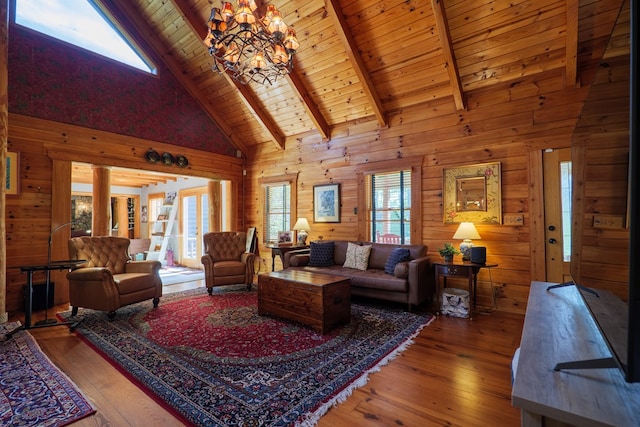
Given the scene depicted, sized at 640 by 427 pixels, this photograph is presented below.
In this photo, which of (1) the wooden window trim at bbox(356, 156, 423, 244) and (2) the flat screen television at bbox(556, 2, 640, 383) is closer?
(2) the flat screen television at bbox(556, 2, 640, 383)

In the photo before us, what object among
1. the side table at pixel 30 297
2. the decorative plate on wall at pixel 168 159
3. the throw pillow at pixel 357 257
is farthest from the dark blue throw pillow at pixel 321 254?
the decorative plate on wall at pixel 168 159

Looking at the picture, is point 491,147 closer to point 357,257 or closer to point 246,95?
point 357,257

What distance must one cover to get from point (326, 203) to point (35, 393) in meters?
4.33

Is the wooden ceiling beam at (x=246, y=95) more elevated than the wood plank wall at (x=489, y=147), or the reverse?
the wooden ceiling beam at (x=246, y=95)

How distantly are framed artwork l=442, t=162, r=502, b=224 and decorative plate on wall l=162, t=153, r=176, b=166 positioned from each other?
4.75 m

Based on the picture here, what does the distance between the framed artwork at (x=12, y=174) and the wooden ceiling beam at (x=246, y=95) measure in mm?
2988

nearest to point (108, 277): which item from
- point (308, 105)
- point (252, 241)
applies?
point (252, 241)

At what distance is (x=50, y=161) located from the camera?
13.8 feet

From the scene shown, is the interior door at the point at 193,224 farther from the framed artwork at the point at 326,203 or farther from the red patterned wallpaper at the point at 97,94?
the framed artwork at the point at 326,203

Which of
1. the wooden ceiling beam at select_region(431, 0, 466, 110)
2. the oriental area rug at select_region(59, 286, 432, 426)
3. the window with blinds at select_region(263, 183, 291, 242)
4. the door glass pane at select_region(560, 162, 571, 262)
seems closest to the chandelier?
the wooden ceiling beam at select_region(431, 0, 466, 110)

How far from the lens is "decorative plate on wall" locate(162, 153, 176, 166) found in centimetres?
541

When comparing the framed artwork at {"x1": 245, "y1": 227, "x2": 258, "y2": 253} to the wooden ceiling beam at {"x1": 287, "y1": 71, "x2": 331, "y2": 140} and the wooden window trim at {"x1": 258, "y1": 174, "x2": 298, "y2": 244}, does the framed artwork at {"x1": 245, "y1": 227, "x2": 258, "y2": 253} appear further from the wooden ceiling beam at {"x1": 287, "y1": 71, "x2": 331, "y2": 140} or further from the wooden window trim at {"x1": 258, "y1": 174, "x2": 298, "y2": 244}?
the wooden ceiling beam at {"x1": 287, "y1": 71, "x2": 331, "y2": 140}

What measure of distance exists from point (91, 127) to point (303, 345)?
4657 mm

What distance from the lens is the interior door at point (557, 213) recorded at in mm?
3445
